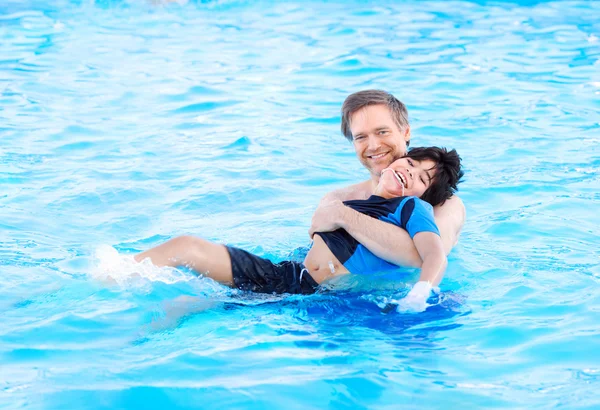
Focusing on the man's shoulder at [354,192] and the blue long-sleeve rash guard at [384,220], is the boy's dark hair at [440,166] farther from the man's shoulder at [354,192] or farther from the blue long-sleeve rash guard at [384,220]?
the man's shoulder at [354,192]

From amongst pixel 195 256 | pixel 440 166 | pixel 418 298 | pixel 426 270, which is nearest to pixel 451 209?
pixel 440 166

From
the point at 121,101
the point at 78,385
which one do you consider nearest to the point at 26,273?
the point at 78,385

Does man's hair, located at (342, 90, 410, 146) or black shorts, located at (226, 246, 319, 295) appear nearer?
black shorts, located at (226, 246, 319, 295)

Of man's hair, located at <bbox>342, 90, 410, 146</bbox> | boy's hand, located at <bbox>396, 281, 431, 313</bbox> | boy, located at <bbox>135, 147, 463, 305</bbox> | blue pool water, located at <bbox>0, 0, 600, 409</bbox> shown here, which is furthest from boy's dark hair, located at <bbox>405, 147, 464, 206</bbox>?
boy's hand, located at <bbox>396, 281, 431, 313</bbox>

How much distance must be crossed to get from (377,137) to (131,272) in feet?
5.62

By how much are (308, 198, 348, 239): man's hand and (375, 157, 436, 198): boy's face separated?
0.97 ft

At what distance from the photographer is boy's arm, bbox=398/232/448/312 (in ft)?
13.0

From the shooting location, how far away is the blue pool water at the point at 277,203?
3664mm

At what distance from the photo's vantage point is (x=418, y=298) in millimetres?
3947

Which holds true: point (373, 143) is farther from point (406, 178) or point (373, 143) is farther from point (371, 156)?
point (406, 178)

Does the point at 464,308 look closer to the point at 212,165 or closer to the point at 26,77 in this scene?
the point at 212,165

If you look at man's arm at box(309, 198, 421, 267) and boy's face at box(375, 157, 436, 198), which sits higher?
boy's face at box(375, 157, 436, 198)

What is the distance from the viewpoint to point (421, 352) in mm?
3848

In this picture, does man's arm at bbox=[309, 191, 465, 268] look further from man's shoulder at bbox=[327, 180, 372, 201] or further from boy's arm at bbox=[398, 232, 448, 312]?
man's shoulder at bbox=[327, 180, 372, 201]
